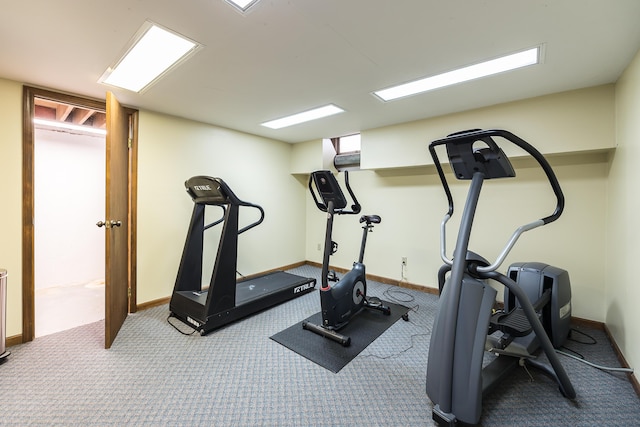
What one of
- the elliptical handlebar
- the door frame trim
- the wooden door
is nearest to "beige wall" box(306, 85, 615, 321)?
the elliptical handlebar

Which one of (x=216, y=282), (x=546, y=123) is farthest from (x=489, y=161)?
(x=216, y=282)

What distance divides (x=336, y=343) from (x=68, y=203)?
14.4ft

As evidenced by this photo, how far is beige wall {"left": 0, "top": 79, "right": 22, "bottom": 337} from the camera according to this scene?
2.34m

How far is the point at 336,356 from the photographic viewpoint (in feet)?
7.41

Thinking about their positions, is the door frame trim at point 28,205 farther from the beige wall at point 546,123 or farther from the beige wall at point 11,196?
the beige wall at point 546,123

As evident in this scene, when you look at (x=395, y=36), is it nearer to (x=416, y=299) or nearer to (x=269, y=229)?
(x=416, y=299)

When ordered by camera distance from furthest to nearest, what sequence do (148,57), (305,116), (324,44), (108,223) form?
(305,116) < (108,223) < (148,57) < (324,44)

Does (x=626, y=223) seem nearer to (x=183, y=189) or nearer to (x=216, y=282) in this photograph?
(x=216, y=282)

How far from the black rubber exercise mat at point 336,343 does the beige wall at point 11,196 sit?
2283 mm

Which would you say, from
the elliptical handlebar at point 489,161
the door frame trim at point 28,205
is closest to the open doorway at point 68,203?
the door frame trim at point 28,205

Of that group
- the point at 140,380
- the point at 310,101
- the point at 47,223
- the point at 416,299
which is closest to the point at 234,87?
the point at 310,101

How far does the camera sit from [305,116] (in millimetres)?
3430

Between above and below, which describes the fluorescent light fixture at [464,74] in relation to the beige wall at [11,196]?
above

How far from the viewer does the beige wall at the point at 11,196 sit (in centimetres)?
234
